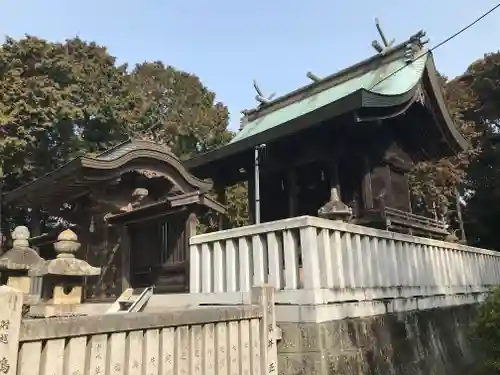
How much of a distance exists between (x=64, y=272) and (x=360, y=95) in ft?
21.3

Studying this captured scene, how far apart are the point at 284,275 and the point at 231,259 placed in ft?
3.51

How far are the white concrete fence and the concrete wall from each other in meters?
0.36

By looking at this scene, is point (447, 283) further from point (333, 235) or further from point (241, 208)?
point (241, 208)

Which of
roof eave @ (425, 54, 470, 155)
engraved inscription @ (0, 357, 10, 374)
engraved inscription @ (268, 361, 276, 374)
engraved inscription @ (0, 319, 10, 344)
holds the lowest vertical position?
engraved inscription @ (268, 361, 276, 374)

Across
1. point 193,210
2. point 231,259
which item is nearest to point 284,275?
point 231,259

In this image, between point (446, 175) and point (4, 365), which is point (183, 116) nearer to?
point (446, 175)

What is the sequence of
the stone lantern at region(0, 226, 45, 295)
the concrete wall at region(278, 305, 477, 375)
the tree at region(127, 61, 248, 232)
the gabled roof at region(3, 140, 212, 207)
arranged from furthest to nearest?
1. the tree at region(127, 61, 248, 232)
2. the gabled roof at region(3, 140, 212, 207)
3. the stone lantern at region(0, 226, 45, 295)
4. the concrete wall at region(278, 305, 477, 375)

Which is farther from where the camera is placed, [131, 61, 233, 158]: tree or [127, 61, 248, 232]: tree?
[131, 61, 233, 158]: tree

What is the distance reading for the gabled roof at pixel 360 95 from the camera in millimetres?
9570

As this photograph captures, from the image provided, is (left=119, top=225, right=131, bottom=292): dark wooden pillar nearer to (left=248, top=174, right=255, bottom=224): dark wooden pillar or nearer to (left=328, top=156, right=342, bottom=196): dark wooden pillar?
(left=248, top=174, right=255, bottom=224): dark wooden pillar

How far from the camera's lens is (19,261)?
269 inches

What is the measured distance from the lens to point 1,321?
9.29ft

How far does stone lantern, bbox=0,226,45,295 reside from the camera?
267 inches

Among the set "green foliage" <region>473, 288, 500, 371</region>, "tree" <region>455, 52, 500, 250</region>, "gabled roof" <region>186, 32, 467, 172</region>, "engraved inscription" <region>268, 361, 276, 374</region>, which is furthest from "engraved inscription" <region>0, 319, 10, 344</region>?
"tree" <region>455, 52, 500, 250</region>
